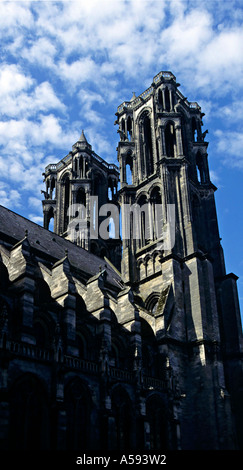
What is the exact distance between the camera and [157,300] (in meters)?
37.6

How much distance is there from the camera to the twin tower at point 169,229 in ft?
107

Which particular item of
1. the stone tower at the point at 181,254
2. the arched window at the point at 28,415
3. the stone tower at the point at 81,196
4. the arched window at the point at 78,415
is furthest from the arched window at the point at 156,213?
the arched window at the point at 28,415

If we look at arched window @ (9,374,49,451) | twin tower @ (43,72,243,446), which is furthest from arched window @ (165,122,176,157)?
arched window @ (9,374,49,451)

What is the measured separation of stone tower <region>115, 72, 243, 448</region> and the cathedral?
98mm

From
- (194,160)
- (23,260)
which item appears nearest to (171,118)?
(194,160)

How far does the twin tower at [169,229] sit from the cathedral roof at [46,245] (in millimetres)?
3029

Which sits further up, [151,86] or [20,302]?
[151,86]

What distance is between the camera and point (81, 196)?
54125 mm

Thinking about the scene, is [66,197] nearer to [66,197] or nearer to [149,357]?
[66,197]

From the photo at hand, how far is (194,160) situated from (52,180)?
62.0ft

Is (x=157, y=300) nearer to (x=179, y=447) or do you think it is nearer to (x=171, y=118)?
(x=179, y=447)

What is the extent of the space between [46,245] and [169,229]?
10045mm

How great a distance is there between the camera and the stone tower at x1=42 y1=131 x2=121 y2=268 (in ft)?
165

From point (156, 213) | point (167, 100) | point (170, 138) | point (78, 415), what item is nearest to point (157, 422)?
point (78, 415)
